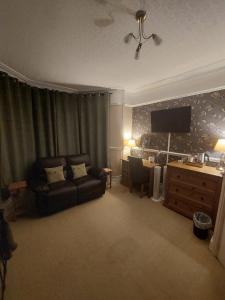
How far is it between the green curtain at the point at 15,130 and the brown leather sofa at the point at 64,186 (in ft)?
0.98

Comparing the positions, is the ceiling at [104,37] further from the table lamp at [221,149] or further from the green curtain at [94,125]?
the table lamp at [221,149]

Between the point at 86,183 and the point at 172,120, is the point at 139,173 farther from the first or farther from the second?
the point at 172,120

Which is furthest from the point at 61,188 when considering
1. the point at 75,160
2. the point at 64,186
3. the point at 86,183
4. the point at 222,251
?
the point at 222,251

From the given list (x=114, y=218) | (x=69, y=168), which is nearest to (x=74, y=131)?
(x=69, y=168)

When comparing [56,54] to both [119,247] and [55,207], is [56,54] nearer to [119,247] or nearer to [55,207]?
[55,207]

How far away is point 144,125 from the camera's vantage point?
3.92 metres

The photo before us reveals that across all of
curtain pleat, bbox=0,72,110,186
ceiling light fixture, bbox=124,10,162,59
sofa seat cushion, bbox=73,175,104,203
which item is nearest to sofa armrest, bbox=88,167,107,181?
sofa seat cushion, bbox=73,175,104,203

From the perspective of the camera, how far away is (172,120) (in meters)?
3.10

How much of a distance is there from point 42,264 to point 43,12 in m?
2.68

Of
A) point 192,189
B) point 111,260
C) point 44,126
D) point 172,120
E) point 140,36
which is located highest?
point 140,36

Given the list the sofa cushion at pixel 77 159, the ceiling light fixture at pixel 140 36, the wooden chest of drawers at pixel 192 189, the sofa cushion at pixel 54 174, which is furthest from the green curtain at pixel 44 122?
the wooden chest of drawers at pixel 192 189

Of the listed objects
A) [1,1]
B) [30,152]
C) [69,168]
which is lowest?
[69,168]

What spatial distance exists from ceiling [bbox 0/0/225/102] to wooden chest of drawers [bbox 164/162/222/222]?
1790 mm

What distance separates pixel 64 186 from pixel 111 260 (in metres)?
1.55
